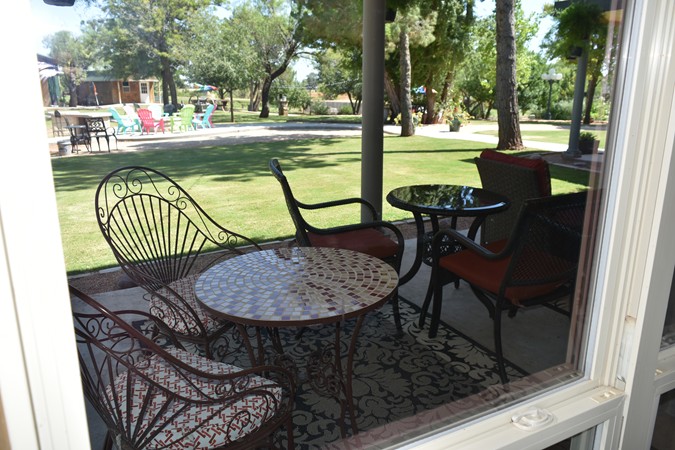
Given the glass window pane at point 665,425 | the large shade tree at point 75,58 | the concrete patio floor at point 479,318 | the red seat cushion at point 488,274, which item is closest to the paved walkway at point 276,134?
the concrete patio floor at point 479,318

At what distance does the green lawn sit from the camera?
14.1 ft

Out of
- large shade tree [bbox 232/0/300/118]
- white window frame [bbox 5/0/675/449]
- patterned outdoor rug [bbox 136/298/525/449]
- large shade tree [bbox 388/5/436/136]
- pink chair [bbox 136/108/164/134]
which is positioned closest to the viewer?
white window frame [bbox 5/0/675/449]

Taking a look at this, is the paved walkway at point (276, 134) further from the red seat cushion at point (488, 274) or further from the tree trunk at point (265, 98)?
the red seat cushion at point (488, 274)

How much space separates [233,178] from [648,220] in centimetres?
727

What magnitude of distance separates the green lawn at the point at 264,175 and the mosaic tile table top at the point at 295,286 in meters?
1.69

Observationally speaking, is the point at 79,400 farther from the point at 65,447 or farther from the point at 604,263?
the point at 604,263

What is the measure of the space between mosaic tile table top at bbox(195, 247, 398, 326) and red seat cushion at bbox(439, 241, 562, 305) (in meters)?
0.58

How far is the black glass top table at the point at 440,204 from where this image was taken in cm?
267

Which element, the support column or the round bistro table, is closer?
the round bistro table

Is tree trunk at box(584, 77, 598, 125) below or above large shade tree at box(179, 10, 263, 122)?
below

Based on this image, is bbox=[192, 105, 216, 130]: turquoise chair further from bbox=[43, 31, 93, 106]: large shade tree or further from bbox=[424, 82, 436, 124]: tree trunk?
bbox=[43, 31, 93, 106]: large shade tree

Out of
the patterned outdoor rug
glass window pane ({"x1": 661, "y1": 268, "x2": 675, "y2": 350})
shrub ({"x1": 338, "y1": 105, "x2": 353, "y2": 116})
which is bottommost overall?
the patterned outdoor rug

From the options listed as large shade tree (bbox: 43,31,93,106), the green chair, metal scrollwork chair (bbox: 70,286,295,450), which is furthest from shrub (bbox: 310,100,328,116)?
metal scrollwork chair (bbox: 70,286,295,450)

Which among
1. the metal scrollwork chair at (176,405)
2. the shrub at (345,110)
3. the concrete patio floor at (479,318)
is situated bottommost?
the concrete patio floor at (479,318)
